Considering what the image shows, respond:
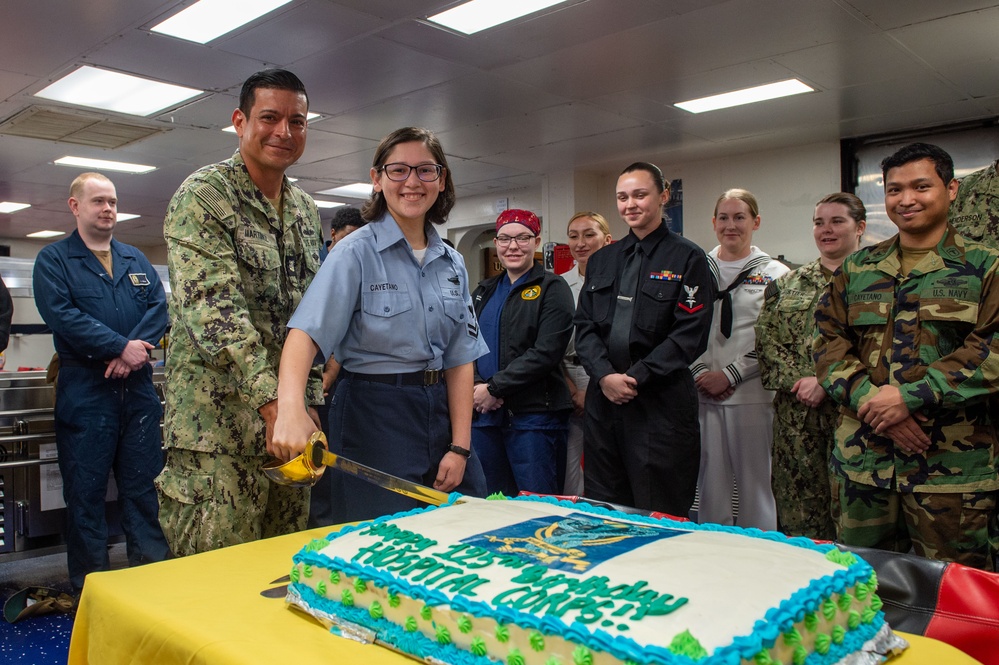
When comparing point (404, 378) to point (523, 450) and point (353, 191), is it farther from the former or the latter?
point (353, 191)

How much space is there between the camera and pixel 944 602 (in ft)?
3.63

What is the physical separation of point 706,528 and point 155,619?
32.0 inches

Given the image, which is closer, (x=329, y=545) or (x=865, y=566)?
(x=865, y=566)

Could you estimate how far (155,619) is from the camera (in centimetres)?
103

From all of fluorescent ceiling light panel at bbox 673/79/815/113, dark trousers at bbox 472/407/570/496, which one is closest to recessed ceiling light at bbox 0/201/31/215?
fluorescent ceiling light panel at bbox 673/79/815/113

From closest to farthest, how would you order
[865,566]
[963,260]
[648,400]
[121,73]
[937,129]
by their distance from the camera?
[865,566], [963,260], [648,400], [121,73], [937,129]

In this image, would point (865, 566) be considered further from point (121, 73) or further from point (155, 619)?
point (121, 73)

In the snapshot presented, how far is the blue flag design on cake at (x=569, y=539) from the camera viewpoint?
0.97 metres

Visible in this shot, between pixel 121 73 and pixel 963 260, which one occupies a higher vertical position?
pixel 121 73

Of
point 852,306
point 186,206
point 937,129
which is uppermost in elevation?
point 937,129

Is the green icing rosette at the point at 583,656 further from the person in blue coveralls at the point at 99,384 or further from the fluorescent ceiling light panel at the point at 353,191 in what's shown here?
the fluorescent ceiling light panel at the point at 353,191

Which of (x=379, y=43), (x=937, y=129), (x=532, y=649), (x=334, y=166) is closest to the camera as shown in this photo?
(x=532, y=649)

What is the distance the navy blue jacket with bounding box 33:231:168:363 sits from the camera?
3182mm

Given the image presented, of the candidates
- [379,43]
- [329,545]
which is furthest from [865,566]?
[379,43]
